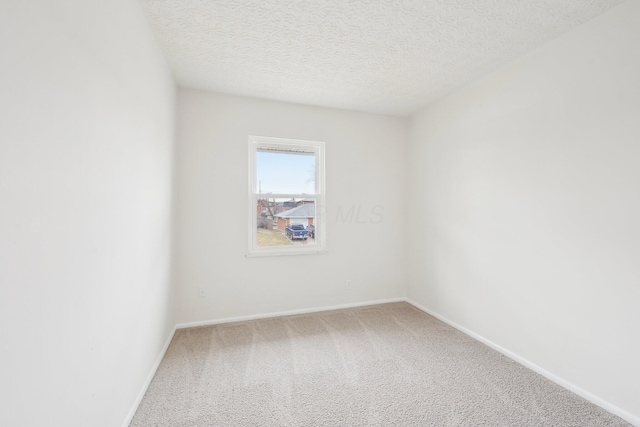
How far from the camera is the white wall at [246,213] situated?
2693mm

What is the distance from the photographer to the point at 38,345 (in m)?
0.80

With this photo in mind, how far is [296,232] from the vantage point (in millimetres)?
3135

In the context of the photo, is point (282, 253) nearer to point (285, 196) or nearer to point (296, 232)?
point (296, 232)

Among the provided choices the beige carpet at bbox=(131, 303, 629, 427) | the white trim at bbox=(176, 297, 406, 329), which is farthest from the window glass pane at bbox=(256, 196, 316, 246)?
the beige carpet at bbox=(131, 303, 629, 427)

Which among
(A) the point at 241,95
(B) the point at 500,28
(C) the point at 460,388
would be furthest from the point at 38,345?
(B) the point at 500,28

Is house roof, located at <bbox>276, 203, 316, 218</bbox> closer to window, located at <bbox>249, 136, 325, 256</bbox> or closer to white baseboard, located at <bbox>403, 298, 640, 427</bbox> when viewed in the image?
window, located at <bbox>249, 136, 325, 256</bbox>

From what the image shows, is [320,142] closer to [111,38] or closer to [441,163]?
[441,163]

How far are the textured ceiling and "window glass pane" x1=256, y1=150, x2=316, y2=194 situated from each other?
2.47 ft

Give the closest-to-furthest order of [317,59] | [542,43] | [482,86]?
[542,43] < [317,59] < [482,86]

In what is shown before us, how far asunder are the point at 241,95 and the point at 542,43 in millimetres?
2741

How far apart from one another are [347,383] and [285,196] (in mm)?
2016

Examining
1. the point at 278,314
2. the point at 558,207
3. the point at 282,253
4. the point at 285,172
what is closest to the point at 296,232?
the point at 282,253

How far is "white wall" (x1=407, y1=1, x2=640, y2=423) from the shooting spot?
1.53 metres

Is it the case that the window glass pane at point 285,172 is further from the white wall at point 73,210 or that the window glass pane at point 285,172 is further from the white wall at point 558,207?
the white wall at point 558,207
